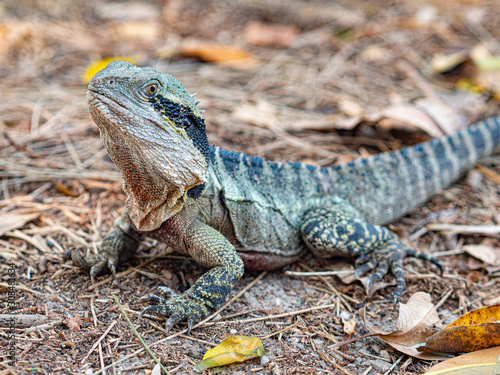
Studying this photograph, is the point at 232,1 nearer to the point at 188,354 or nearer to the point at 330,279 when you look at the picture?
the point at 330,279

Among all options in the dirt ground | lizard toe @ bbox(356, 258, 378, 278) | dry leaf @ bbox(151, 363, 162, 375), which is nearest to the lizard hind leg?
lizard toe @ bbox(356, 258, 378, 278)

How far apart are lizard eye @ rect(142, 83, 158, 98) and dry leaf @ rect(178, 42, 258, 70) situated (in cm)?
459

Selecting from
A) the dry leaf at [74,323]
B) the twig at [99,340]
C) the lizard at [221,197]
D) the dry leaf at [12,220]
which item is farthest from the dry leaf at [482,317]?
the dry leaf at [12,220]

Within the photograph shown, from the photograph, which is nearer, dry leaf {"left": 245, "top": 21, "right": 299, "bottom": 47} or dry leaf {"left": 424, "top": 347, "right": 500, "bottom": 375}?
dry leaf {"left": 424, "top": 347, "right": 500, "bottom": 375}

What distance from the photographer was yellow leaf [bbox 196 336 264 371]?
276 centimetres

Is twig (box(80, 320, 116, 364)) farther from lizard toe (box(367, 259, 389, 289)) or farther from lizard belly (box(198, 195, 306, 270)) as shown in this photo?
lizard toe (box(367, 259, 389, 289))

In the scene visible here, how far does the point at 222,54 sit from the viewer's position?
7.58m

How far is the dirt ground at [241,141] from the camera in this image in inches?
120

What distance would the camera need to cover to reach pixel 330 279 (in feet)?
13.1

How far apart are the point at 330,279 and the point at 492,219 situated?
2.15 metres

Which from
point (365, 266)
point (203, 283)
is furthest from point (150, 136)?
point (365, 266)

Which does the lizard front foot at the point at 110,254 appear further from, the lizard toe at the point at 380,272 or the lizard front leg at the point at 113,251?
the lizard toe at the point at 380,272

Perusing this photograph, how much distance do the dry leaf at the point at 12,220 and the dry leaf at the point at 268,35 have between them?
5.88 m

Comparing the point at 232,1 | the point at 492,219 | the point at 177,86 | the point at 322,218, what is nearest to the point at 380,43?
the point at 232,1
